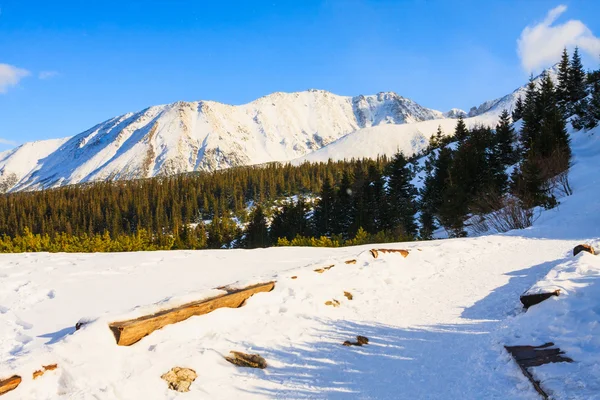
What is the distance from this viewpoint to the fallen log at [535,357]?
14.2 ft

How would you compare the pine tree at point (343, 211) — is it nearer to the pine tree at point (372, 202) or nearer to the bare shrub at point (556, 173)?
the pine tree at point (372, 202)

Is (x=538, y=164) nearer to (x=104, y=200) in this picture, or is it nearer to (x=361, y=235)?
(x=361, y=235)

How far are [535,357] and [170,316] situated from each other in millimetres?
5679

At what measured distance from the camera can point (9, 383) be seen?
13.4 feet

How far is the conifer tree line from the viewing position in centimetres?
2548

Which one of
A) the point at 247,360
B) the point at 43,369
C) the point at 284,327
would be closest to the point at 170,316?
the point at 247,360

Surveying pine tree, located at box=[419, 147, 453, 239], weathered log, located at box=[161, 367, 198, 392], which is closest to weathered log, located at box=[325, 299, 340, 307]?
weathered log, located at box=[161, 367, 198, 392]

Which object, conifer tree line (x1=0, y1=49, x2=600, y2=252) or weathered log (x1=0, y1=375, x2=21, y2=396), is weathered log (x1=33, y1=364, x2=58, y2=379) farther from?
conifer tree line (x1=0, y1=49, x2=600, y2=252)

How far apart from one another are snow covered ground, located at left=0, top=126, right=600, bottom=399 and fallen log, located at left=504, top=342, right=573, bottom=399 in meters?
0.10

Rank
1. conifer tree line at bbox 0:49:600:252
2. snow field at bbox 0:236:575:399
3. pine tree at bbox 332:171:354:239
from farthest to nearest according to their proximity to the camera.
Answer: pine tree at bbox 332:171:354:239 < conifer tree line at bbox 0:49:600:252 < snow field at bbox 0:236:575:399

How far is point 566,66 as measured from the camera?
5509 cm

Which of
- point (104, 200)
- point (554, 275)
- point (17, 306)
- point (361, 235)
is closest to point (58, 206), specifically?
point (104, 200)

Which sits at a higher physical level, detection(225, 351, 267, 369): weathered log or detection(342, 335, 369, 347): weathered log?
detection(225, 351, 267, 369): weathered log

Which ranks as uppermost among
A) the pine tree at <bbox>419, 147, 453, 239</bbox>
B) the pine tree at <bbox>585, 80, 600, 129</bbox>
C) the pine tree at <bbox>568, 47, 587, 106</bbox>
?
the pine tree at <bbox>568, 47, 587, 106</bbox>
